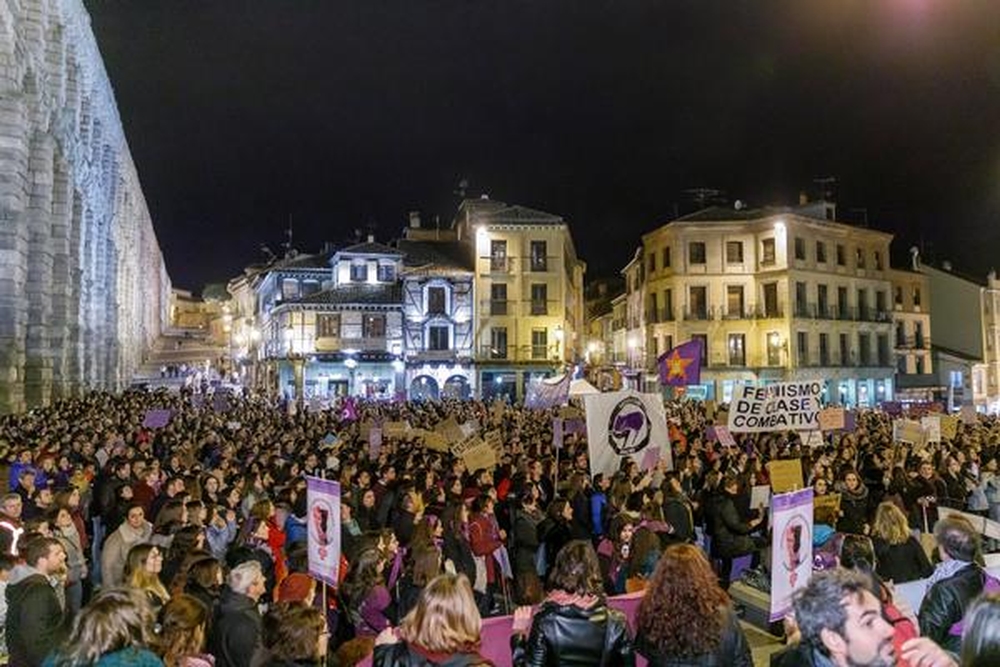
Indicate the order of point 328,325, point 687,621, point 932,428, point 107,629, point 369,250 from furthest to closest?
point 369,250
point 328,325
point 932,428
point 687,621
point 107,629

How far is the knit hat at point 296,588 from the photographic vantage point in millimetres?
5660

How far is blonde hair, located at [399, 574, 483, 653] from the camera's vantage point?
3.83 meters

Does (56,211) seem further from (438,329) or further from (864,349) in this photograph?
(864,349)

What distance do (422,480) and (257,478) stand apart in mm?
2468

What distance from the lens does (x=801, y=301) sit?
176ft

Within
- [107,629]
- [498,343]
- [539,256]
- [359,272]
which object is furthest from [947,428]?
[359,272]

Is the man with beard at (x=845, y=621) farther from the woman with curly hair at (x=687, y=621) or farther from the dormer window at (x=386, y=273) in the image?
the dormer window at (x=386, y=273)

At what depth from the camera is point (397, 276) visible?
2176 inches

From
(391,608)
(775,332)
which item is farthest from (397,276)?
(391,608)

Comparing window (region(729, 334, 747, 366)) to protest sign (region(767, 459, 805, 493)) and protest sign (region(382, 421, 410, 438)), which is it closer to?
protest sign (region(382, 421, 410, 438))

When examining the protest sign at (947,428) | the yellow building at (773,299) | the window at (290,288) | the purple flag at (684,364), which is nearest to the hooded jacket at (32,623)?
the purple flag at (684,364)

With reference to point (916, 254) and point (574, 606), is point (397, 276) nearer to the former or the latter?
point (916, 254)

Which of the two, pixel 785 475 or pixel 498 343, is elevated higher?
pixel 498 343

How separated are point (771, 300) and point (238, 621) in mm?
53078
